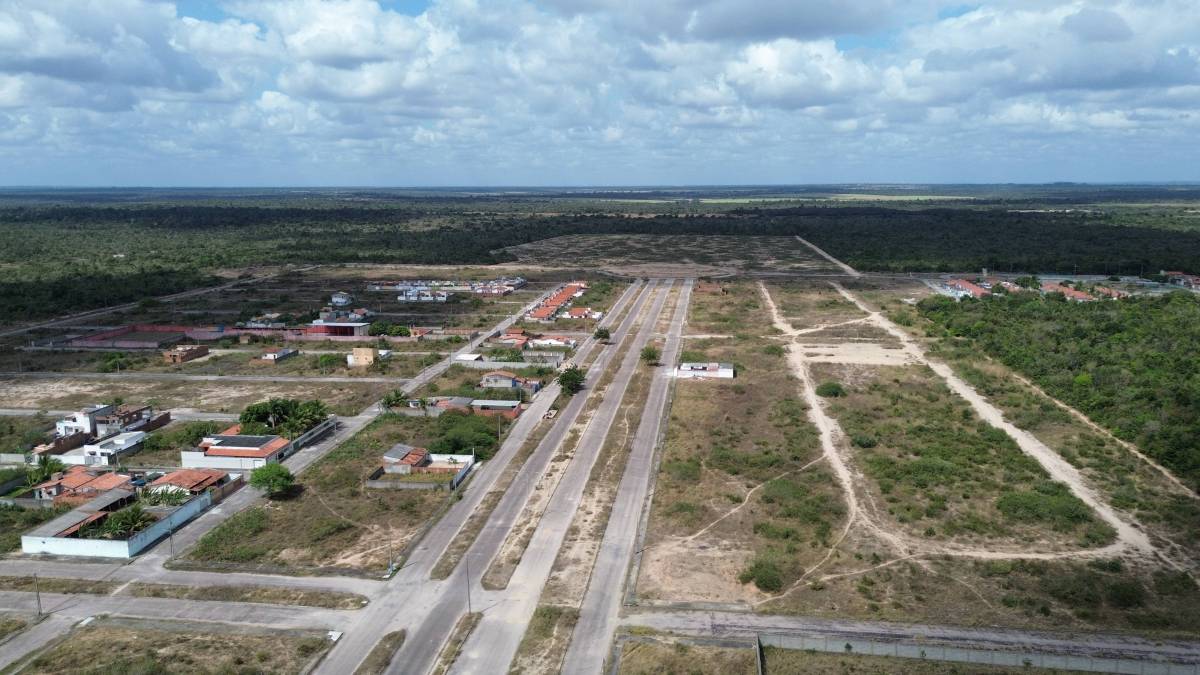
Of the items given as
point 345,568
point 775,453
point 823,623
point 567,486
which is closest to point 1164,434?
point 775,453

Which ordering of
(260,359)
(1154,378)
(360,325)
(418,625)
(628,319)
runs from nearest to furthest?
(418,625) < (1154,378) < (260,359) < (360,325) < (628,319)

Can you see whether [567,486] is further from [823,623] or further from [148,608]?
[148,608]

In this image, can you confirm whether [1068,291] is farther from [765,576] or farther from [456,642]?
[456,642]

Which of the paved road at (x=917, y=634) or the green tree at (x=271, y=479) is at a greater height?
the green tree at (x=271, y=479)

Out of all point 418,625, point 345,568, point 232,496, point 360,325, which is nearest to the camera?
point 418,625

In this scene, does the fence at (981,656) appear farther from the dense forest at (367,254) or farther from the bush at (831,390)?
the dense forest at (367,254)

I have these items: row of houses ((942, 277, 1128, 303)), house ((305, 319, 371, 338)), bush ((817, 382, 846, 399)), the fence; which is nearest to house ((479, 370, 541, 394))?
bush ((817, 382, 846, 399))

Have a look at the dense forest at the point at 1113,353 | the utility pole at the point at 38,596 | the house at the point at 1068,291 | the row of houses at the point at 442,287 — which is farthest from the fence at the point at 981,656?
the row of houses at the point at 442,287
